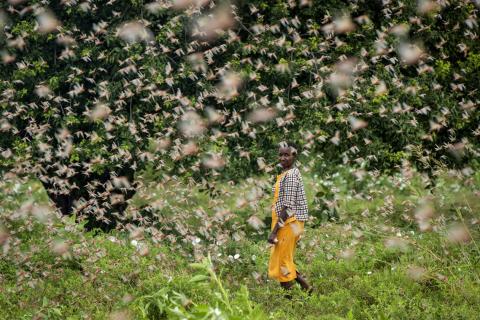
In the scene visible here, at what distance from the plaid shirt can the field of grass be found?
0.96m

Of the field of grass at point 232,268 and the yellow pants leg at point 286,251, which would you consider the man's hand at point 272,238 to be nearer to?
the yellow pants leg at point 286,251

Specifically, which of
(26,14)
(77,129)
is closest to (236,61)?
(77,129)

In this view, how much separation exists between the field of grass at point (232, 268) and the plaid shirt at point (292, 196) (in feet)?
3.15

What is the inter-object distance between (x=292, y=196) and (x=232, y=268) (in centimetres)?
204

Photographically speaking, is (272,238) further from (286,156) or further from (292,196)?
(286,156)

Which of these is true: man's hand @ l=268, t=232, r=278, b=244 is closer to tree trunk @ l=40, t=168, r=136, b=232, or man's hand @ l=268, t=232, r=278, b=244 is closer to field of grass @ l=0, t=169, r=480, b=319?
field of grass @ l=0, t=169, r=480, b=319

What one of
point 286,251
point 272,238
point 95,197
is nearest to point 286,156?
point 272,238

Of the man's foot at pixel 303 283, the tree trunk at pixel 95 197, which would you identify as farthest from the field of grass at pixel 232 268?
the tree trunk at pixel 95 197

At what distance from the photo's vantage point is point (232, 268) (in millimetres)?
8523

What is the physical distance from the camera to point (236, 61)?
8992mm

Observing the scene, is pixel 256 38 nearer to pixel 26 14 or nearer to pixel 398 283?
pixel 26 14

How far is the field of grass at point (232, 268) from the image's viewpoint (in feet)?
21.7

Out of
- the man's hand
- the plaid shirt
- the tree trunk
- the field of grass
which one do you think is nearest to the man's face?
the plaid shirt

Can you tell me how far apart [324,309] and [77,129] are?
4.68 meters
